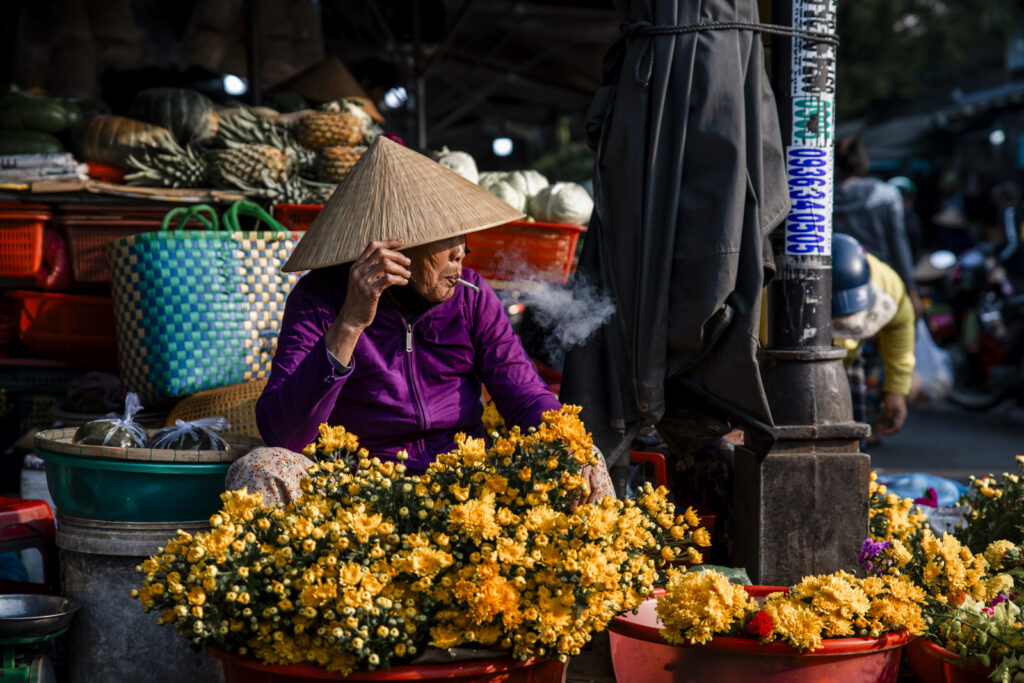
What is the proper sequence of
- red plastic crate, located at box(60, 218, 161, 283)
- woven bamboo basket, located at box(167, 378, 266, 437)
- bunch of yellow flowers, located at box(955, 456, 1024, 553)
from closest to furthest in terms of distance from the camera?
bunch of yellow flowers, located at box(955, 456, 1024, 553), woven bamboo basket, located at box(167, 378, 266, 437), red plastic crate, located at box(60, 218, 161, 283)

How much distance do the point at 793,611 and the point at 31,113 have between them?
388 centimetres

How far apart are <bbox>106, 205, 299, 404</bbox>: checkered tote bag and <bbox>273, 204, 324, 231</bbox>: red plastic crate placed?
37cm

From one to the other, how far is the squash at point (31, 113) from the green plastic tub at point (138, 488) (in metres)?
2.45

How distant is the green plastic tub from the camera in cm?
244

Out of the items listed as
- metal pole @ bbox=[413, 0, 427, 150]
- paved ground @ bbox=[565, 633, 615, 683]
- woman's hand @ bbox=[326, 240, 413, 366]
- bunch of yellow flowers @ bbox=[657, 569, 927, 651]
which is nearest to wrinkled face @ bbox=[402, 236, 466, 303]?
woman's hand @ bbox=[326, 240, 413, 366]

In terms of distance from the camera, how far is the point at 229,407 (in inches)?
133

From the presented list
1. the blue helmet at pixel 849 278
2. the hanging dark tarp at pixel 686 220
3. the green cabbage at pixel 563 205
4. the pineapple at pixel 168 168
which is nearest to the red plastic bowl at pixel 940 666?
the hanging dark tarp at pixel 686 220

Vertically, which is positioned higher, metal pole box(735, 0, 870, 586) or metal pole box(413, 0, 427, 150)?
metal pole box(413, 0, 427, 150)

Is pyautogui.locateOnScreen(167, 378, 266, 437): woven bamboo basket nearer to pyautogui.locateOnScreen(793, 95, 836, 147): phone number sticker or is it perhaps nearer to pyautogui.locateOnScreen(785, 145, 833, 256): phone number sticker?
pyautogui.locateOnScreen(785, 145, 833, 256): phone number sticker

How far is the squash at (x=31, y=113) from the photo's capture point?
4367 mm

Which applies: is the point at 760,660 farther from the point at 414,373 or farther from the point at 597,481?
the point at 414,373

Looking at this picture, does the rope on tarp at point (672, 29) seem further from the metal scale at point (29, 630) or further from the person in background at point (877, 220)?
the person in background at point (877, 220)

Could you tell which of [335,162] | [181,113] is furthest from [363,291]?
[181,113]

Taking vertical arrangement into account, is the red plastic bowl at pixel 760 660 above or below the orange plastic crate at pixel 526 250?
below
